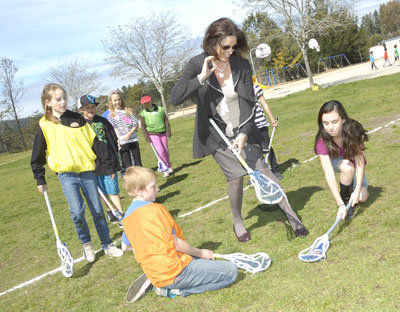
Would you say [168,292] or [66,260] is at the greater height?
[66,260]

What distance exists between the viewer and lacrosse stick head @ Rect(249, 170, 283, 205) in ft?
12.5

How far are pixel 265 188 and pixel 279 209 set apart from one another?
1247 millimetres

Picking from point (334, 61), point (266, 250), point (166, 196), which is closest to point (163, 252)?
point (266, 250)

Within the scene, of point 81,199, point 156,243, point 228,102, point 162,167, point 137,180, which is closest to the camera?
point 156,243

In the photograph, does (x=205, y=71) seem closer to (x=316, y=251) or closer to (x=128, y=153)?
(x=316, y=251)

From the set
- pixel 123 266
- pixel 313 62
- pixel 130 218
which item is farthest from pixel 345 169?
pixel 313 62

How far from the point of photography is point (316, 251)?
3486mm

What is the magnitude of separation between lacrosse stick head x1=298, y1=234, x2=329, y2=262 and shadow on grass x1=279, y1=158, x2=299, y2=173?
3736mm

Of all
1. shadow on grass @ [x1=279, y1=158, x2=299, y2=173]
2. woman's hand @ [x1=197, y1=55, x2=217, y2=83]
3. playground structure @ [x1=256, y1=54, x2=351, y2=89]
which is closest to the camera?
woman's hand @ [x1=197, y1=55, x2=217, y2=83]

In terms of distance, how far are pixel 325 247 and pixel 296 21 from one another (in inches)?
983

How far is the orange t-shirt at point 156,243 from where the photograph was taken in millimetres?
3150

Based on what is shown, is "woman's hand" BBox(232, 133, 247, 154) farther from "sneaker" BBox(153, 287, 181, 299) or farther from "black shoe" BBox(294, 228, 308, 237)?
"sneaker" BBox(153, 287, 181, 299)

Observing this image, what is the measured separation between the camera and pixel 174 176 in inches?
380

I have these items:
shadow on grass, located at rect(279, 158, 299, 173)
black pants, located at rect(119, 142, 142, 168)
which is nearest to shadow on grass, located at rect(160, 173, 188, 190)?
black pants, located at rect(119, 142, 142, 168)
